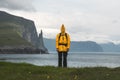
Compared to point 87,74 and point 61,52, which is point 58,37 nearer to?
point 61,52

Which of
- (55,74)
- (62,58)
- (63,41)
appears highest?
Result: (63,41)

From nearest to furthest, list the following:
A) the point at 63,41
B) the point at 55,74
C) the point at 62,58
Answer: the point at 55,74, the point at 63,41, the point at 62,58

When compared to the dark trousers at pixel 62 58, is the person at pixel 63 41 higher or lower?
higher

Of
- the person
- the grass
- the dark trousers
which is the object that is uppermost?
the person

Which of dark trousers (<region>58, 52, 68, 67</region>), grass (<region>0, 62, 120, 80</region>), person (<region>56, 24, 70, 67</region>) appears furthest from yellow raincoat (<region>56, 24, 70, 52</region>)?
grass (<region>0, 62, 120, 80</region>)

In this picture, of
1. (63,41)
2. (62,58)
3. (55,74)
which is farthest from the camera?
(62,58)

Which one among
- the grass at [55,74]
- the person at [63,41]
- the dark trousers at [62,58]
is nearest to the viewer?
the grass at [55,74]

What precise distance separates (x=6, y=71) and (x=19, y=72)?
0.82 meters

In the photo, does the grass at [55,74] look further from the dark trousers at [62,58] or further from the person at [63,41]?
the dark trousers at [62,58]

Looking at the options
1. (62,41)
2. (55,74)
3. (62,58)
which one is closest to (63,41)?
(62,41)

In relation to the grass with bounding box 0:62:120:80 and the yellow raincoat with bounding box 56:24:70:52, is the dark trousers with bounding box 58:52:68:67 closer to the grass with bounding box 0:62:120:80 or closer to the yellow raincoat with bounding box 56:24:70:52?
the yellow raincoat with bounding box 56:24:70:52

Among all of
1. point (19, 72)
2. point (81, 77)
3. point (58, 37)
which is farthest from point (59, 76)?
point (58, 37)

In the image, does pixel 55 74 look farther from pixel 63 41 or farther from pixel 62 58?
pixel 62 58

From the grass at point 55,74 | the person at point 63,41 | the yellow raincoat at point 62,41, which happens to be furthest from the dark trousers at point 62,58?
the grass at point 55,74
